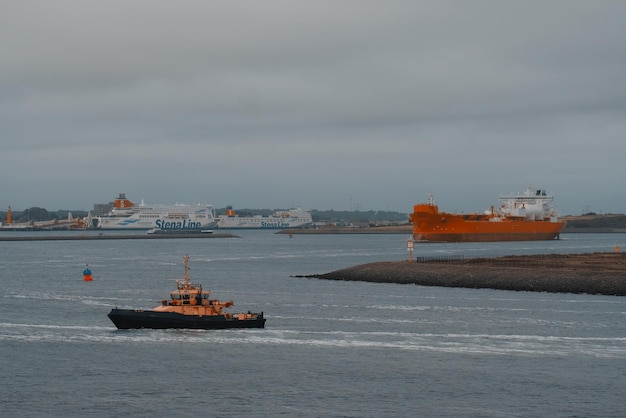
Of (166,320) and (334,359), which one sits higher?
(166,320)

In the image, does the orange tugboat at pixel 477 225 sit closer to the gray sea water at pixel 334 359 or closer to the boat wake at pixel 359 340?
the gray sea water at pixel 334 359

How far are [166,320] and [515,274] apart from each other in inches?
1428

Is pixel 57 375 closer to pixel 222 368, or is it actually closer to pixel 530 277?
pixel 222 368

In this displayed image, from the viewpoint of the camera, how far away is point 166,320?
51.4m

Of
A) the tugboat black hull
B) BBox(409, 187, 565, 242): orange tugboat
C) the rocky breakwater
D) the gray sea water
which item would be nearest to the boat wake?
the gray sea water

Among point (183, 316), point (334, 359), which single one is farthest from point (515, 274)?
point (334, 359)

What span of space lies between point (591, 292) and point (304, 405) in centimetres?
4287

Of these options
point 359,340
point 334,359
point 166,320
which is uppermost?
point 166,320

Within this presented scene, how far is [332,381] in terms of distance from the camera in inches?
1538

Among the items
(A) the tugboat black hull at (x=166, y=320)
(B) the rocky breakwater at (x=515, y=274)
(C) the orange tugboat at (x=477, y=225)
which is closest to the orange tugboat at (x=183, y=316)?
(A) the tugboat black hull at (x=166, y=320)

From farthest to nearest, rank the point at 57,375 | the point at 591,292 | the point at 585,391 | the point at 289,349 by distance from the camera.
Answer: the point at 591,292
the point at 289,349
the point at 57,375
the point at 585,391

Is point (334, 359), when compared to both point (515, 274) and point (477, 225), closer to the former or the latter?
point (515, 274)

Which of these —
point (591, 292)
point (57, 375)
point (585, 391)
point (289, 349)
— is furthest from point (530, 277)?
point (57, 375)

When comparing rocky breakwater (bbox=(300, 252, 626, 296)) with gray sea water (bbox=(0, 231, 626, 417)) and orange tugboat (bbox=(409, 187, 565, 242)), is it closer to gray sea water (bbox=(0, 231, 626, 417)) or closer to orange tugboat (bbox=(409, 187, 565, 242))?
gray sea water (bbox=(0, 231, 626, 417))
